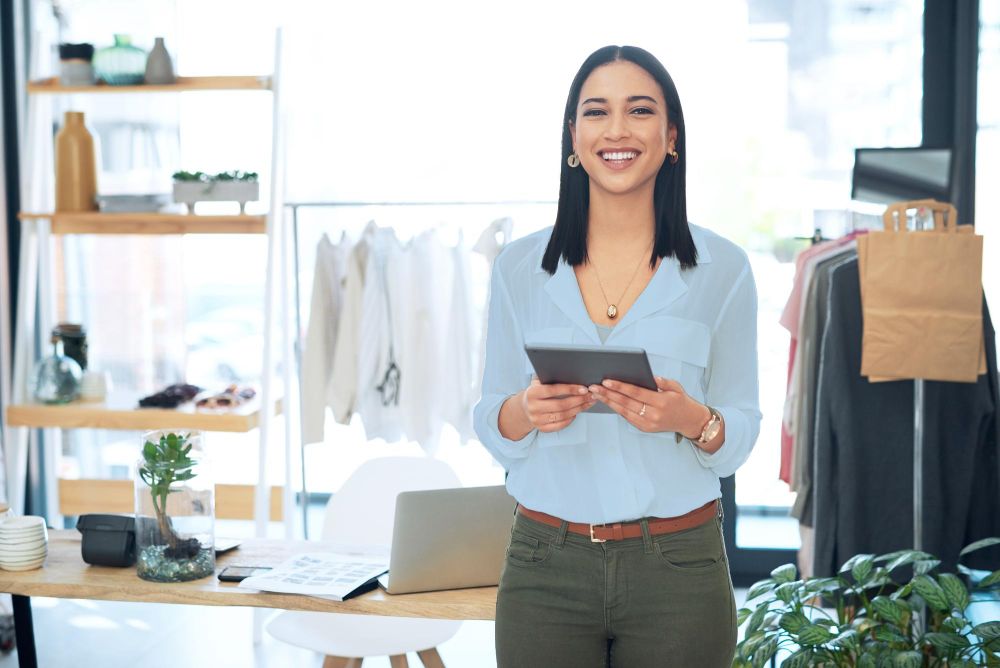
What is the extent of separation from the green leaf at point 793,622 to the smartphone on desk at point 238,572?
1.10 m

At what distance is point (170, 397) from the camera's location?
3746 millimetres

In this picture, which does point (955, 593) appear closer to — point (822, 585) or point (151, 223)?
point (822, 585)

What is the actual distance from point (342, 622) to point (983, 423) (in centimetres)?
181

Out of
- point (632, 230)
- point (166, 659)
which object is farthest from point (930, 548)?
point (166, 659)

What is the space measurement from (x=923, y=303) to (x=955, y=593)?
2.56 ft

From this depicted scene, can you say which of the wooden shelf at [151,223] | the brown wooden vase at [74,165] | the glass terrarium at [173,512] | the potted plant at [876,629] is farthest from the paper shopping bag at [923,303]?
the brown wooden vase at [74,165]

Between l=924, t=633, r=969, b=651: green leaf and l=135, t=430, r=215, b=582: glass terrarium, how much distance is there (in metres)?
1.47

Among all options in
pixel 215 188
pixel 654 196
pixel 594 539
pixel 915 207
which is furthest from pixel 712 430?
pixel 215 188

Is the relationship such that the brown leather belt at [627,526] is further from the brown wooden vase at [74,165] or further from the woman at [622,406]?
the brown wooden vase at [74,165]

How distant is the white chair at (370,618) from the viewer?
250cm

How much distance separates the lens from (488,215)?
418cm

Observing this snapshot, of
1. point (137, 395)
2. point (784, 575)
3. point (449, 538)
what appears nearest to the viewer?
point (449, 538)

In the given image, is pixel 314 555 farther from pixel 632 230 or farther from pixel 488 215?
pixel 488 215

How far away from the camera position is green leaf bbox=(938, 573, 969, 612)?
7.29 ft
